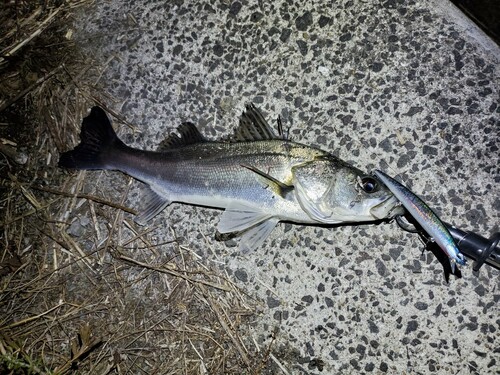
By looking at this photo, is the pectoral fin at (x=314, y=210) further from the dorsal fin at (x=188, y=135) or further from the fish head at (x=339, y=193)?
the dorsal fin at (x=188, y=135)

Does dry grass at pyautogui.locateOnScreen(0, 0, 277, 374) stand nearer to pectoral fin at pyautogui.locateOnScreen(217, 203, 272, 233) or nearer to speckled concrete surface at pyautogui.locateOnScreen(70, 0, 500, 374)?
speckled concrete surface at pyautogui.locateOnScreen(70, 0, 500, 374)

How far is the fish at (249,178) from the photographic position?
8.77 ft

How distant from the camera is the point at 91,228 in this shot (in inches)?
136

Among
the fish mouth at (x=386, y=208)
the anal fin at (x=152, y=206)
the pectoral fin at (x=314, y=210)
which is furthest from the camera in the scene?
the anal fin at (x=152, y=206)

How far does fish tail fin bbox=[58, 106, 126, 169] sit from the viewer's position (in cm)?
324

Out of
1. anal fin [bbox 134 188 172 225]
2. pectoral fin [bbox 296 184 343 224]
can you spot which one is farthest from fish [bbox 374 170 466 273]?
anal fin [bbox 134 188 172 225]

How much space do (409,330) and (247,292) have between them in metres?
1.25

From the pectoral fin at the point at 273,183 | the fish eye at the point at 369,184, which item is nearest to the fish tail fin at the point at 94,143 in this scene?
the pectoral fin at the point at 273,183

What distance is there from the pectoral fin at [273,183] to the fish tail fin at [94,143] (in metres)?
1.21

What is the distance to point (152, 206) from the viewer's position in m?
3.20

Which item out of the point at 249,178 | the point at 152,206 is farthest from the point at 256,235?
the point at 152,206

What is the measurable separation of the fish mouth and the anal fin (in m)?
1.56

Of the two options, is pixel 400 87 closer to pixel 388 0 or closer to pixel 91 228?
pixel 388 0

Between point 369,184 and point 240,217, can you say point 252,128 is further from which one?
point 369,184
